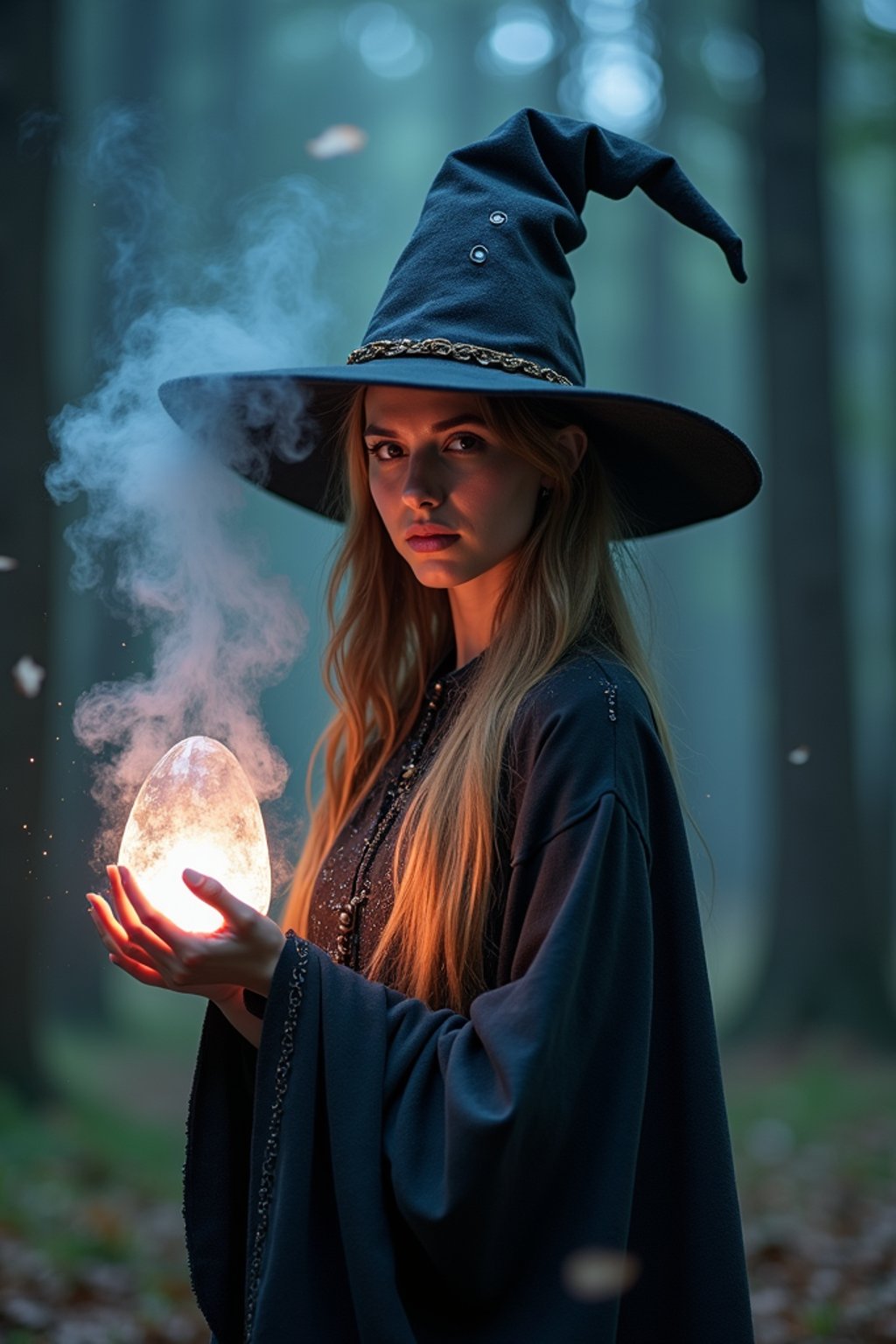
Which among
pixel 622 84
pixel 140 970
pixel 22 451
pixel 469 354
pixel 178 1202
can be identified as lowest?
pixel 178 1202

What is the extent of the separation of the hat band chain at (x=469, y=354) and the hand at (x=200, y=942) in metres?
0.96

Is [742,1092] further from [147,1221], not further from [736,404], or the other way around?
[736,404]

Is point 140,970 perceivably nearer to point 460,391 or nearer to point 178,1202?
point 460,391

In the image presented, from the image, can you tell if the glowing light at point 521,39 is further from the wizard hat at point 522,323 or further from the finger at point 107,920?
the finger at point 107,920

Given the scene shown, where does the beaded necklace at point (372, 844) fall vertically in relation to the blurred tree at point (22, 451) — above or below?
below

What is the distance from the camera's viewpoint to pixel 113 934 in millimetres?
2037

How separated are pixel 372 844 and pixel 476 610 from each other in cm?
51

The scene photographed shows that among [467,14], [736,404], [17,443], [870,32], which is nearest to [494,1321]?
[17,443]

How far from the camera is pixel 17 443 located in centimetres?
577

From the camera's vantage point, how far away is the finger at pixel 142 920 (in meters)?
1.92

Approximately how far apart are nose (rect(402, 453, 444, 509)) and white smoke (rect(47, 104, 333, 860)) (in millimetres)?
482

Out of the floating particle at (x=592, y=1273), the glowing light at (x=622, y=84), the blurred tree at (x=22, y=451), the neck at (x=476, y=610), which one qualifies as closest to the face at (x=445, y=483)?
the neck at (x=476, y=610)

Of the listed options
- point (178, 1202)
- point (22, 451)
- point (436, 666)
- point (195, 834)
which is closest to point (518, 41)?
point (22, 451)

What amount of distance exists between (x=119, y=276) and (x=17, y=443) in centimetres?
239
